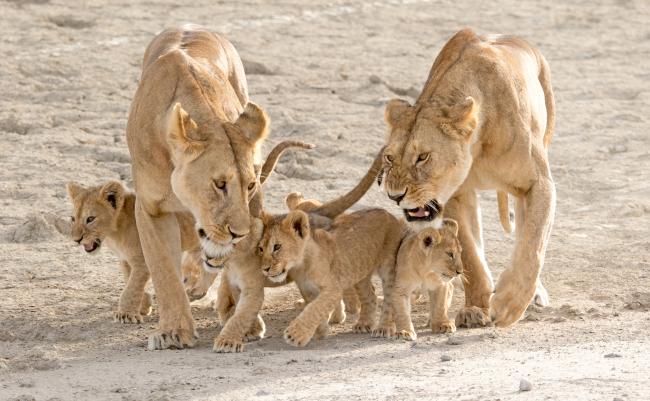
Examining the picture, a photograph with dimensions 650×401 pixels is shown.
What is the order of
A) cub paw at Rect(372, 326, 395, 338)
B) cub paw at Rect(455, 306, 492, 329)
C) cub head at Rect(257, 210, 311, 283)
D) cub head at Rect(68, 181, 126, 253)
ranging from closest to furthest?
cub head at Rect(257, 210, 311, 283)
cub paw at Rect(372, 326, 395, 338)
cub paw at Rect(455, 306, 492, 329)
cub head at Rect(68, 181, 126, 253)

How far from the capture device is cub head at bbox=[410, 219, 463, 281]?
851 centimetres

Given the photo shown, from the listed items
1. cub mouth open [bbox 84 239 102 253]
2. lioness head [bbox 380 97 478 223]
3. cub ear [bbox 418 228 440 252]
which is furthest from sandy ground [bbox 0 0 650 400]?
lioness head [bbox 380 97 478 223]

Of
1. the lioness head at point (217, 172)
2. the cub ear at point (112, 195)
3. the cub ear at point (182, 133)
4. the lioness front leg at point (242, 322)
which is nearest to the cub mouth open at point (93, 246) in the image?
the cub ear at point (112, 195)

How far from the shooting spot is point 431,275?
857 cm

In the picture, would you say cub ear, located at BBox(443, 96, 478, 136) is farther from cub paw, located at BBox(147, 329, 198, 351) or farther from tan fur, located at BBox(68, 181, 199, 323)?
tan fur, located at BBox(68, 181, 199, 323)

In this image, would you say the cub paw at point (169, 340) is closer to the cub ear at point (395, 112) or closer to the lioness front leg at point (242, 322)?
the lioness front leg at point (242, 322)

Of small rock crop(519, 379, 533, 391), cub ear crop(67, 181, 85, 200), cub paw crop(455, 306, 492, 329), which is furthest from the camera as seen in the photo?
cub ear crop(67, 181, 85, 200)

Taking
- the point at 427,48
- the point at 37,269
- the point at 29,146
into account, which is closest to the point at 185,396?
the point at 37,269

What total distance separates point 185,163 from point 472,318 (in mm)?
1879

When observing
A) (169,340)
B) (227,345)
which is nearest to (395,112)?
(227,345)

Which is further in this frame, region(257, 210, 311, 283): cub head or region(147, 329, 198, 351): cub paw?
region(257, 210, 311, 283): cub head

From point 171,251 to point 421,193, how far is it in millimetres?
1382

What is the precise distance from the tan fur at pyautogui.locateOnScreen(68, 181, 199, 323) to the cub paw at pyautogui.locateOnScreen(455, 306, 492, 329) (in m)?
1.65

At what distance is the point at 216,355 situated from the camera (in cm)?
800
